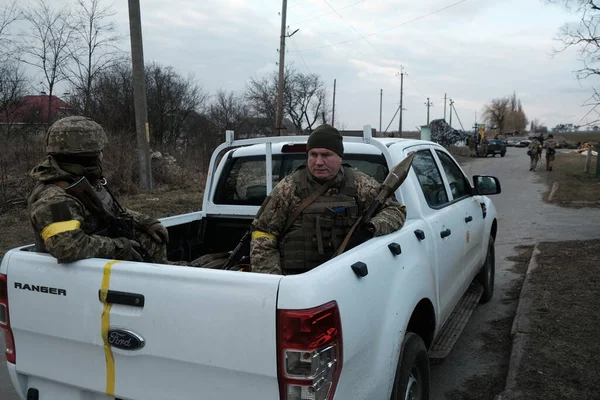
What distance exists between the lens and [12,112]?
19547 mm

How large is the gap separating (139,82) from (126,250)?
32.0 ft

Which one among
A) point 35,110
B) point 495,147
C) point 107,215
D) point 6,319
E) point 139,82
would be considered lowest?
point 495,147

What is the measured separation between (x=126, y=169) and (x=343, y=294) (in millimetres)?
12235

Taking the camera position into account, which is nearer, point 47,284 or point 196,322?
point 196,322

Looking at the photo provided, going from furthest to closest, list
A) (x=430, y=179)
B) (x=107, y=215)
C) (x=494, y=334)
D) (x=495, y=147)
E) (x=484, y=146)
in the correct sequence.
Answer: (x=495, y=147) < (x=484, y=146) < (x=494, y=334) < (x=430, y=179) < (x=107, y=215)

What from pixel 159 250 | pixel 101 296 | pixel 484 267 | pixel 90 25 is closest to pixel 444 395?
pixel 484 267

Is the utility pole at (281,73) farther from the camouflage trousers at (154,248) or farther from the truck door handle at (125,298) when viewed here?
the truck door handle at (125,298)

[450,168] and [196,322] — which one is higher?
[450,168]

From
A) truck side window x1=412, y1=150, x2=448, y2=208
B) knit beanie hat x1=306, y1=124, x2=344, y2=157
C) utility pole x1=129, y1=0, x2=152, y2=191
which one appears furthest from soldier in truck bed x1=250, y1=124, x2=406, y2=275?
utility pole x1=129, y1=0, x2=152, y2=191

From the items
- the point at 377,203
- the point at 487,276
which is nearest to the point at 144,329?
the point at 377,203

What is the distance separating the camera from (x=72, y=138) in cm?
265

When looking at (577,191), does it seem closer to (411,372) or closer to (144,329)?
(411,372)

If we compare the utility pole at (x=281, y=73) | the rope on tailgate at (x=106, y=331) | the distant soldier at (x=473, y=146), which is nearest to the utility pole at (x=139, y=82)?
the rope on tailgate at (x=106, y=331)

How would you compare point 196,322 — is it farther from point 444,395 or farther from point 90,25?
point 90,25
